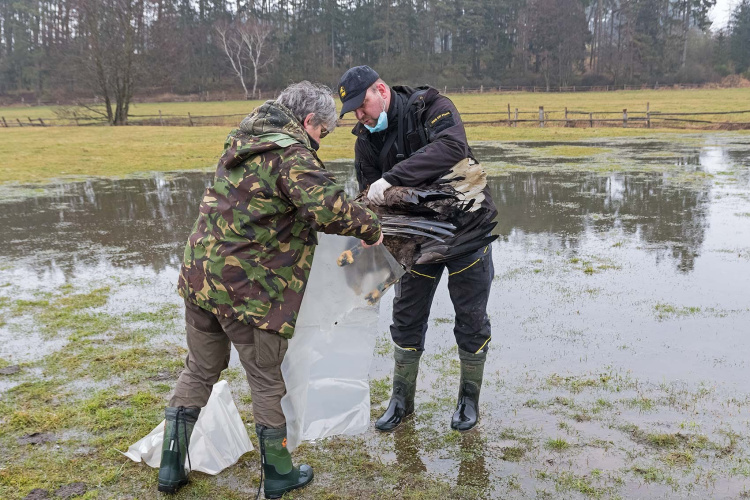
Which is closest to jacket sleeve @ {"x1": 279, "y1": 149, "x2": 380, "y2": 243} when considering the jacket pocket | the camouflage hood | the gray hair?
the camouflage hood

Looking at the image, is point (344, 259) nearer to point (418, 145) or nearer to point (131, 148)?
point (418, 145)

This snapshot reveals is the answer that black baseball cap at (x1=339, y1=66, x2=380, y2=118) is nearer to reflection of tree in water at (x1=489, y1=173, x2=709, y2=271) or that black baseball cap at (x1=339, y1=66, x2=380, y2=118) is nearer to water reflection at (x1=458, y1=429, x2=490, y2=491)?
water reflection at (x1=458, y1=429, x2=490, y2=491)

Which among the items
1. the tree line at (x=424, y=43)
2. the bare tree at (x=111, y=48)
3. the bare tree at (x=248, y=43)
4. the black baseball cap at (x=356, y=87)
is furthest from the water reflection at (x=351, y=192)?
the bare tree at (x=248, y=43)

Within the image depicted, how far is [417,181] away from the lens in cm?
338

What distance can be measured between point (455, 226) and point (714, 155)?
17.3 m

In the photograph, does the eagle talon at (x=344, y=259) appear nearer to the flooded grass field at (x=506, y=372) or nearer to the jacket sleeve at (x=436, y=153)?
the jacket sleeve at (x=436, y=153)

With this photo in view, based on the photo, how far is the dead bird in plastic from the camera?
11.3 feet

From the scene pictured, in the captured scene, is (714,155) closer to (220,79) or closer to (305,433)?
(305,433)

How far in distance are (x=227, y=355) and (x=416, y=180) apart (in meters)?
1.32

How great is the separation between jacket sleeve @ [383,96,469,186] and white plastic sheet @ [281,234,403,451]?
1.32ft

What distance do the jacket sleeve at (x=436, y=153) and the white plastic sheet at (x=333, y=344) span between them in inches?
15.8

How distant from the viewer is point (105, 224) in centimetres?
1066

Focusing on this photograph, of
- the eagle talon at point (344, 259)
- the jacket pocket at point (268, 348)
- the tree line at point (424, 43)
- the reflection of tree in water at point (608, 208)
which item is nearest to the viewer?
the jacket pocket at point (268, 348)

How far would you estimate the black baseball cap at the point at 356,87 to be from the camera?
3426mm
